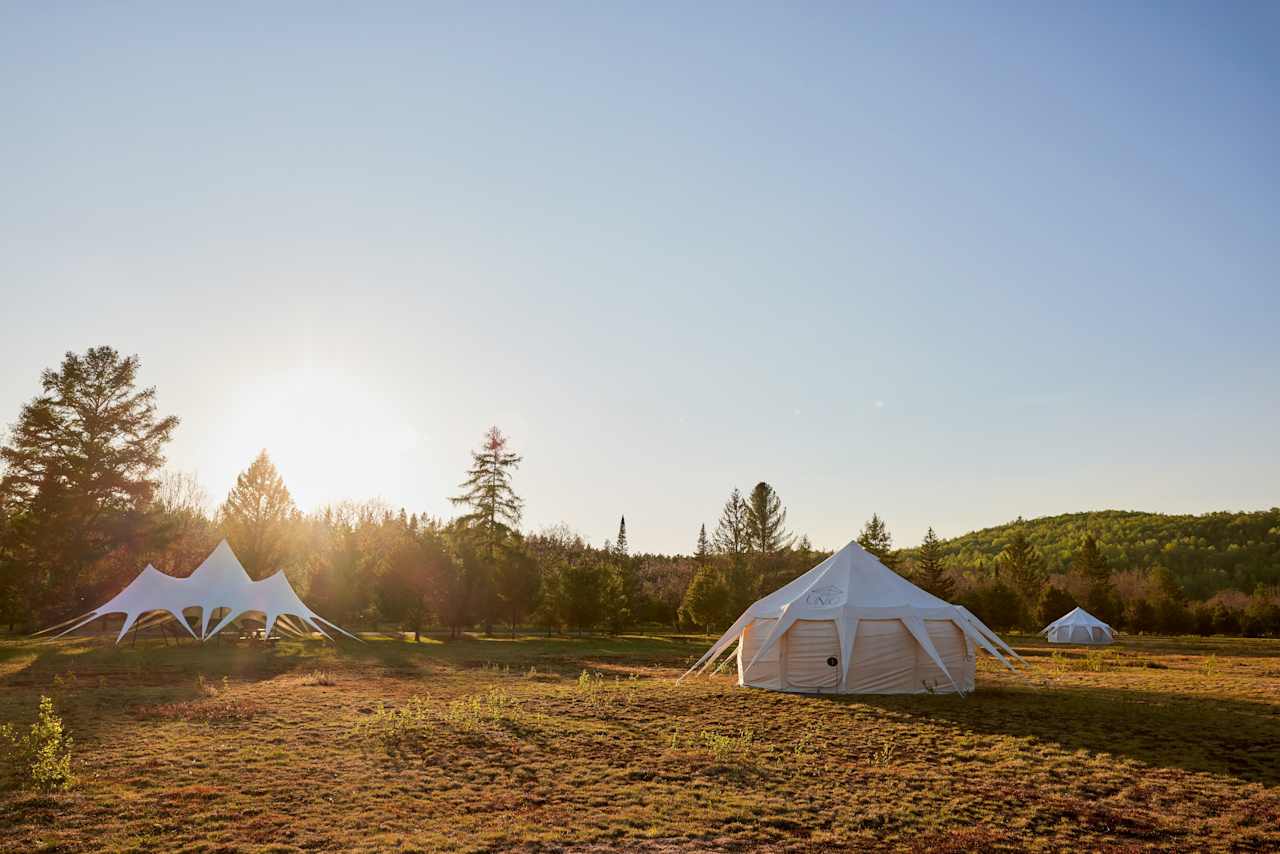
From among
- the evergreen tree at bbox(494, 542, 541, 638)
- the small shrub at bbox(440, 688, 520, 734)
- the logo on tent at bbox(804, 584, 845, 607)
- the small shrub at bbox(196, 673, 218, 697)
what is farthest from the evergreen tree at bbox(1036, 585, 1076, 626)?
the small shrub at bbox(196, 673, 218, 697)

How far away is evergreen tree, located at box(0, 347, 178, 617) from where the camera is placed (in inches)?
1559

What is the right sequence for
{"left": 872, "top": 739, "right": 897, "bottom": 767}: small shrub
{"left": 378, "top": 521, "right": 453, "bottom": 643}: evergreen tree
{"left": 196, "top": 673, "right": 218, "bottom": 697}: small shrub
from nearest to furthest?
{"left": 872, "top": 739, "right": 897, "bottom": 767}: small shrub
{"left": 196, "top": 673, "right": 218, "bottom": 697}: small shrub
{"left": 378, "top": 521, "right": 453, "bottom": 643}: evergreen tree

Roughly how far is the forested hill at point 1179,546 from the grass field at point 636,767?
2952 inches

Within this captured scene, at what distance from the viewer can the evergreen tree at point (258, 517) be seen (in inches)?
1973

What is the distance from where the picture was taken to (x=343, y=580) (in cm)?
4572

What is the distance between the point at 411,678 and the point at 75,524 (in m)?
A: 30.8

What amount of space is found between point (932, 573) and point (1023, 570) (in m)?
13.2

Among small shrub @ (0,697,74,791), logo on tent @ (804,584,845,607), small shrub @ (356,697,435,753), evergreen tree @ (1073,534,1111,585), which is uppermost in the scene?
evergreen tree @ (1073,534,1111,585)

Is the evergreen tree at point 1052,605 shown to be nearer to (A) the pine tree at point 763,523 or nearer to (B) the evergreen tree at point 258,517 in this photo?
(A) the pine tree at point 763,523

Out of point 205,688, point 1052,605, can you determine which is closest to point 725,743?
point 205,688

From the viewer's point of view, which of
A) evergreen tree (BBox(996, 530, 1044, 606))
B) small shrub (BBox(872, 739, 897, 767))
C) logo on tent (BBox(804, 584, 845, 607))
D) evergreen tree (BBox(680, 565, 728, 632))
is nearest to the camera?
small shrub (BBox(872, 739, 897, 767))

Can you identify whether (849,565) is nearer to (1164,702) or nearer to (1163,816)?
(1164,702)

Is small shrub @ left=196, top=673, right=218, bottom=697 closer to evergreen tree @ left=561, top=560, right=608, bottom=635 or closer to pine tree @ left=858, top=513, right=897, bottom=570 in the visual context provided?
evergreen tree @ left=561, top=560, right=608, bottom=635

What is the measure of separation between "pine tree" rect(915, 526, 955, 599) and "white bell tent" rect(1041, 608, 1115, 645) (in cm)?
973
